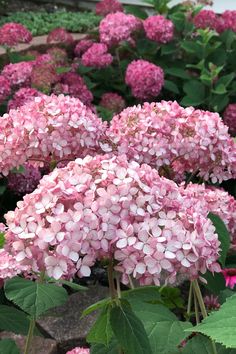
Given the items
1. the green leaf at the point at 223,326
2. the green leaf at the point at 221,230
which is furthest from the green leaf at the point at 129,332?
the green leaf at the point at 221,230

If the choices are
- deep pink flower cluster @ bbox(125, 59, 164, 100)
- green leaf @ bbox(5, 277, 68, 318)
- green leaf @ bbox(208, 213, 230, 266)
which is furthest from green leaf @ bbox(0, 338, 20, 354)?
deep pink flower cluster @ bbox(125, 59, 164, 100)

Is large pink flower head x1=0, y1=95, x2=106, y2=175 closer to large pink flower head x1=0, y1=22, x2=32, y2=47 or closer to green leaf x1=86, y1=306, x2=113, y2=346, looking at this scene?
green leaf x1=86, y1=306, x2=113, y2=346

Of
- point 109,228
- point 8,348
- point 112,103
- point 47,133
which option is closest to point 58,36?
point 112,103

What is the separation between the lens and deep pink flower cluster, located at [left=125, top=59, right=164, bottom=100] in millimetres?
3979

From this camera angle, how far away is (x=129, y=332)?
1502mm

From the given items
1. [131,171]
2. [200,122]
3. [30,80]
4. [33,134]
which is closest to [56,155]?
[33,134]

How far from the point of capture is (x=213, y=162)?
2105mm

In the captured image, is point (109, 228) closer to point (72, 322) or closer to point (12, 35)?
point (72, 322)

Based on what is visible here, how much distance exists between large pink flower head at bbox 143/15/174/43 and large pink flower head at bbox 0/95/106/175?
244 cm

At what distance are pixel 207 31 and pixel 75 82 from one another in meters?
0.93

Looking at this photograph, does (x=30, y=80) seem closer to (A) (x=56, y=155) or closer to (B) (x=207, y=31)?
(B) (x=207, y=31)

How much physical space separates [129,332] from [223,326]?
11.6 inches

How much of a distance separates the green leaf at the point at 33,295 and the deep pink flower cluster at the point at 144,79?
8.07ft

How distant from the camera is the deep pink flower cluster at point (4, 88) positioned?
350cm
